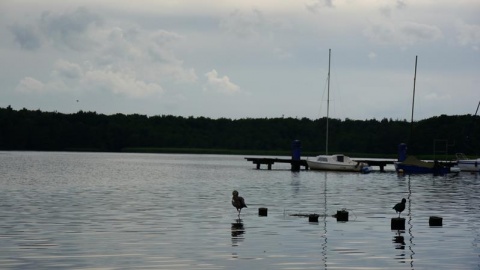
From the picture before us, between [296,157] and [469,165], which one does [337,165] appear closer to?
[296,157]

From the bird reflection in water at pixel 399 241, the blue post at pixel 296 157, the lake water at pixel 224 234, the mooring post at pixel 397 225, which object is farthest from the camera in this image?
the blue post at pixel 296 157

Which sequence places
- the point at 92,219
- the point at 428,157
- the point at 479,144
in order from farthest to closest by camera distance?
the point at 428,157, the point at 479,144, the point at 92,219

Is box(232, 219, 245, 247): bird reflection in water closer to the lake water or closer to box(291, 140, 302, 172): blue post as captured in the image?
the lake water

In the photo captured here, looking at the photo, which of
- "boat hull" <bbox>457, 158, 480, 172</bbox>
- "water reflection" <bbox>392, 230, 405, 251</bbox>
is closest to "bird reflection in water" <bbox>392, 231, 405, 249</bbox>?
"water reflection" <bbox>392, 230, 405, 251</bbox>

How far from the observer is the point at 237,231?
3897 cm

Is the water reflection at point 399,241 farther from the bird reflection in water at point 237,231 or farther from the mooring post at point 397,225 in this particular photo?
the bird reflection in water at point 237,231

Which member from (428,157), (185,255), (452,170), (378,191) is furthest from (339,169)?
(185,255)

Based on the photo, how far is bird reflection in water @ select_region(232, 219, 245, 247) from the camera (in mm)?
35094

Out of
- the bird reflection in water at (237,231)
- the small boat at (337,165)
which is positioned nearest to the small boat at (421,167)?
the small boat at (337,165)

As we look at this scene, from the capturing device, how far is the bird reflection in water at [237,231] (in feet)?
115

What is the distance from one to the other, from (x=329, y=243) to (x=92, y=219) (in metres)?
14.7

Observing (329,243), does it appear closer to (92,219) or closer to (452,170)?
(92,219)

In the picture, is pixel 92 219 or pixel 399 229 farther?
pixel 92 219

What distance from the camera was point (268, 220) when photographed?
44.6 metres
